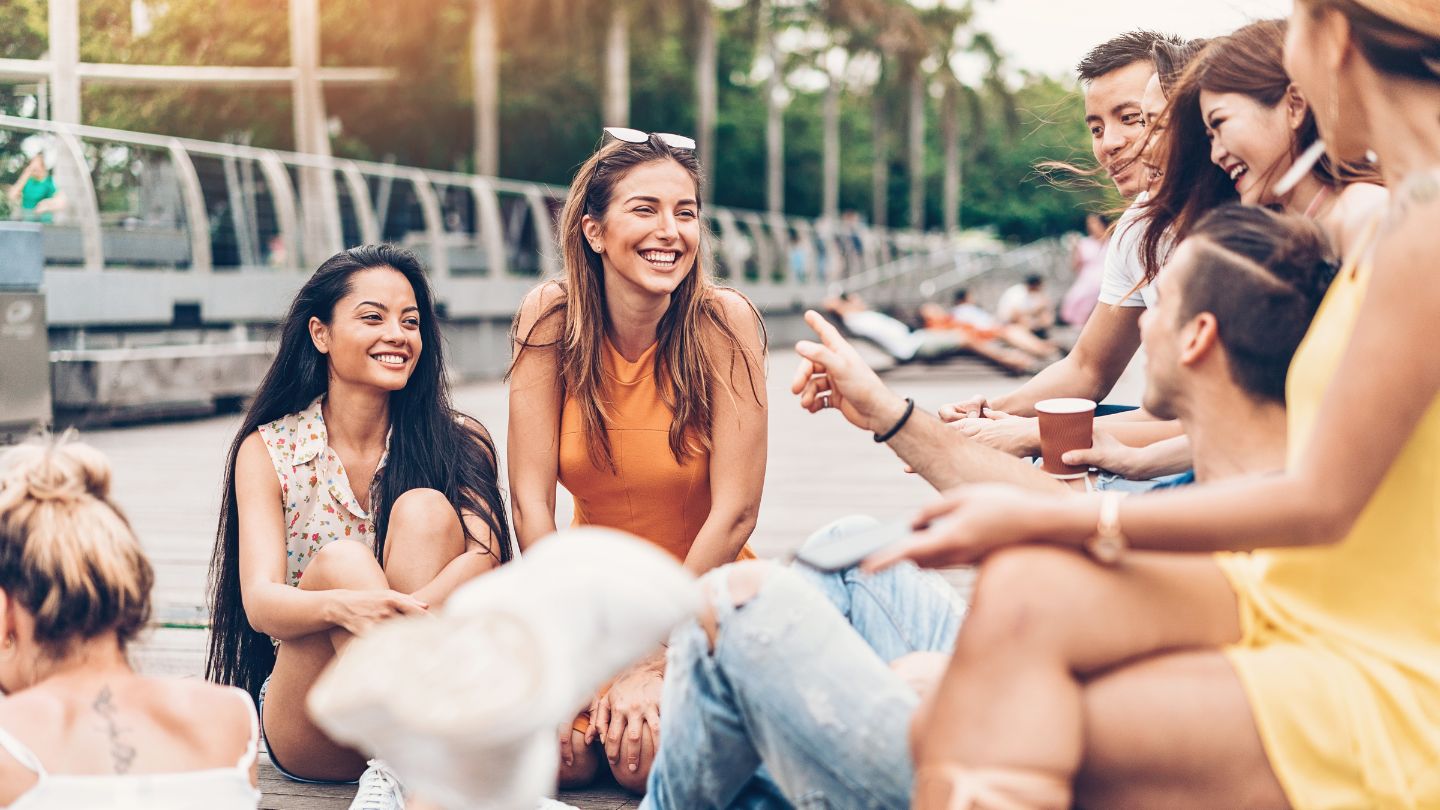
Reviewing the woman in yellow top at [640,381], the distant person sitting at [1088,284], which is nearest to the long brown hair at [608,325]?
the woman in yellow top at [640,381]

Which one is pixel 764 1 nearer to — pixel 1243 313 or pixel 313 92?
pixel 313 92

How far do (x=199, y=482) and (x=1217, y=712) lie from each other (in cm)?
786

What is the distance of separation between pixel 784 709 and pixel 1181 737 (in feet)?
1.87

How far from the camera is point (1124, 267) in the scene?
13.1 feet

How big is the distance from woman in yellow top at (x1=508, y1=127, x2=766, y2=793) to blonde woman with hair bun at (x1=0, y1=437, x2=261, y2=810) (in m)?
1.53

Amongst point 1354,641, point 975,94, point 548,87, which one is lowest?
point 1354,641

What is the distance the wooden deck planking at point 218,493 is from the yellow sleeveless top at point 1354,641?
1646mm

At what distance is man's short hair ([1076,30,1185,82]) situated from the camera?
4090mm

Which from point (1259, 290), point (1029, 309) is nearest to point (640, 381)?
point (1259, 290)

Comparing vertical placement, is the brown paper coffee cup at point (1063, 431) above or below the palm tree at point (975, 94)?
below

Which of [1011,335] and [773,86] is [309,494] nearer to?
[1011,335]

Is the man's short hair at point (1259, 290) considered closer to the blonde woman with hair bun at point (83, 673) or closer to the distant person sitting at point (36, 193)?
the blonde woman with hair bun at point (83, 673)

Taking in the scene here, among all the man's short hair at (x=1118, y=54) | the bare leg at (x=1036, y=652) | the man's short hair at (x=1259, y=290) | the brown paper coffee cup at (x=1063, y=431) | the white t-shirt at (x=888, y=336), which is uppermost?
the man's short hair at (x=1118, y=54)

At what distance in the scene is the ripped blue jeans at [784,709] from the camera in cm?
216
